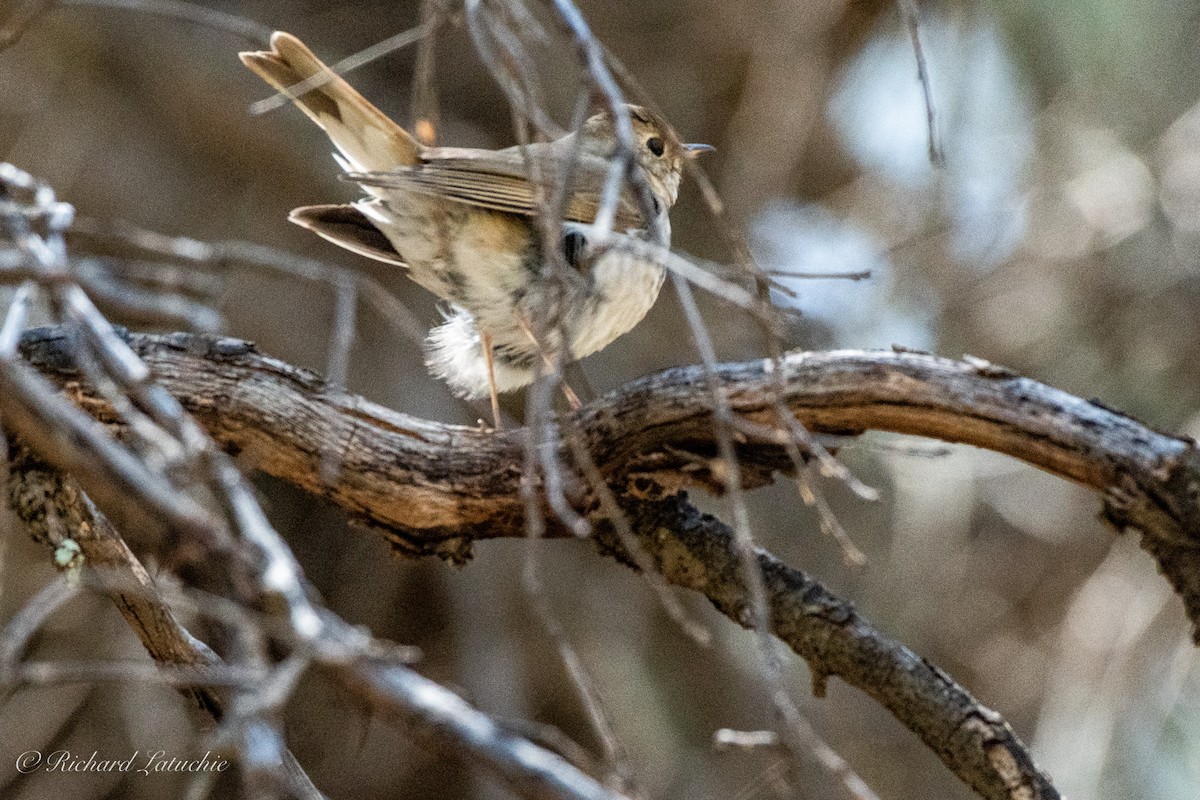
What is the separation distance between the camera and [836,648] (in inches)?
116

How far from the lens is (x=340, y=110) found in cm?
367

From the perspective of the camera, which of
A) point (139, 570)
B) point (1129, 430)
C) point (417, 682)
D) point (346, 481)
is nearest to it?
point (417, 682)

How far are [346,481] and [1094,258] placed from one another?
208 inches

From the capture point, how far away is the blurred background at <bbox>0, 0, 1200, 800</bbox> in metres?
5.72

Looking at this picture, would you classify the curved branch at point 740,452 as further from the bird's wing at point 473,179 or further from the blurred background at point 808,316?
the blurred background at point 808,316

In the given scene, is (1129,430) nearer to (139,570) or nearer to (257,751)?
(257,751)

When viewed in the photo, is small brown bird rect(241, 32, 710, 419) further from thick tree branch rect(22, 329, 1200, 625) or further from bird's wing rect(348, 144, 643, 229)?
thick tree branch rect(22, 329, 1200, 625)

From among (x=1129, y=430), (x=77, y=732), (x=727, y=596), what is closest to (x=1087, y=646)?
(x=727, y=596)

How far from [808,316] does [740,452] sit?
2.47 meters

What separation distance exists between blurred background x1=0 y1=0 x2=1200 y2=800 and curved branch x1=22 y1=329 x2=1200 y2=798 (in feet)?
8.07

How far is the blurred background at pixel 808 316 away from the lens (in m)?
5.72
